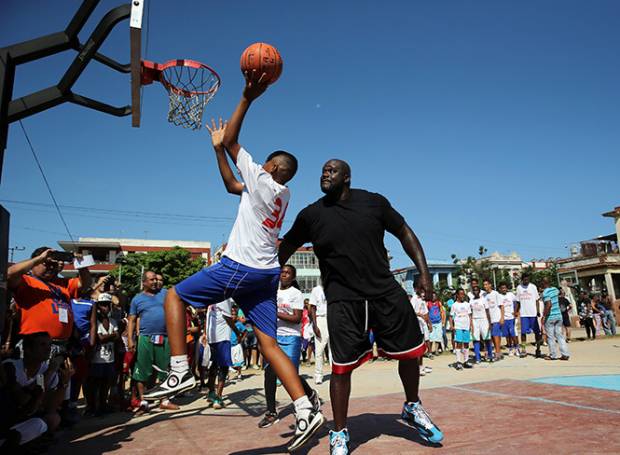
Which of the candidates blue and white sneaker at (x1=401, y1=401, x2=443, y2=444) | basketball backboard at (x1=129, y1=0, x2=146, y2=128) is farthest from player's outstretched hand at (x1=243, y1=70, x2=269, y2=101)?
blue and white sneaker at (x1=401, y1=401, x2=443, y2=444)

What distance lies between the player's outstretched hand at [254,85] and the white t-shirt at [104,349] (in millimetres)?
4851

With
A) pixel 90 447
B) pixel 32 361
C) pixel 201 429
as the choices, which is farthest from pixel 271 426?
pixel 32 361

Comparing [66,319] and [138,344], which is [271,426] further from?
[138,344]

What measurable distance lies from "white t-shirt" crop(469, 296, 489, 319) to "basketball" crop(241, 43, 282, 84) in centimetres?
948

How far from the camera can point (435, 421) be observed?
4426 millimetres

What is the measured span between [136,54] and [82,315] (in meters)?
3.64

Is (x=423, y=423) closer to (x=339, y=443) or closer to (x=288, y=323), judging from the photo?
(x=339, y=443)

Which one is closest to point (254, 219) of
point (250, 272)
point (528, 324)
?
point (250, 272)

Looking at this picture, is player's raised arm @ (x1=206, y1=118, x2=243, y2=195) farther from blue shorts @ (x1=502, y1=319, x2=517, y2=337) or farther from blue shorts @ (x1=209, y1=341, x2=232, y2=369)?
blue shorts @ (x1=502, y1=319, x2=517, y2=337)

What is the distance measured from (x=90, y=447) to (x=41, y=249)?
214 cm

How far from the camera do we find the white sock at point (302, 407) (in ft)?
10.9

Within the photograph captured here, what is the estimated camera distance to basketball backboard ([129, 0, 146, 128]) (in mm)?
5449

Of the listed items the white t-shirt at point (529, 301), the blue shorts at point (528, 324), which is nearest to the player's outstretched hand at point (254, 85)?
the white t-shirt at point (529, 301)

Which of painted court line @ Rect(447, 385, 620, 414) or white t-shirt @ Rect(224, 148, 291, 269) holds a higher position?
white t-shirt @ Rect(224, 148, 291, 269)
